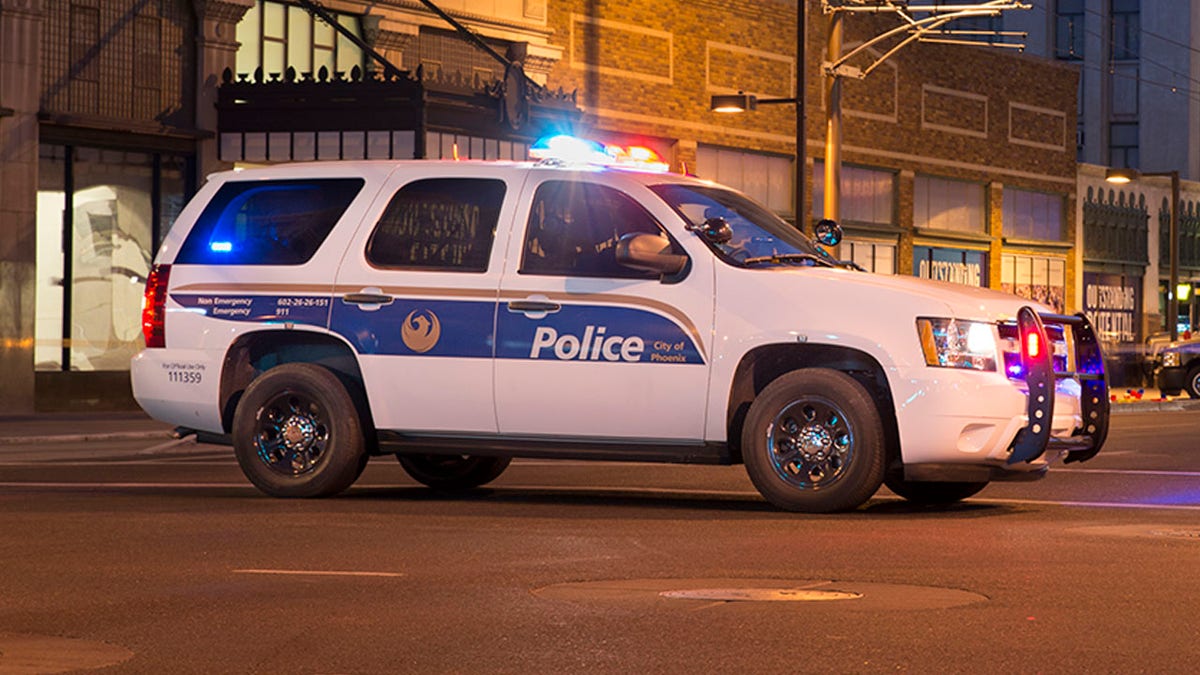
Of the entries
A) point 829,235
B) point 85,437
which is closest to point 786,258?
point 829,235

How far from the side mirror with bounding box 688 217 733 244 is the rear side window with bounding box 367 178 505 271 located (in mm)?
1322

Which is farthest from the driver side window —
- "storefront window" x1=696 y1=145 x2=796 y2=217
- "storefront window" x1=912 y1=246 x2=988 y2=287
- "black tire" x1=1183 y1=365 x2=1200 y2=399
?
"storefront window" x1=912 y1=246 x2=988 y2=287

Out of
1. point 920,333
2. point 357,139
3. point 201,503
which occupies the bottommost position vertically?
point 201,503

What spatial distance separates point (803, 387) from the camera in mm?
12281

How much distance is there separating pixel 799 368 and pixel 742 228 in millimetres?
1010

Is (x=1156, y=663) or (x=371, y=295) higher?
(x=371, y=295)

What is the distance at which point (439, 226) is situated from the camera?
43.7ft

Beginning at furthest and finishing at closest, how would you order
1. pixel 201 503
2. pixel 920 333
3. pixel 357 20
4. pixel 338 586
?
pixel 357 20, pixel 201 503, pixel 920 333, pixel 338 586

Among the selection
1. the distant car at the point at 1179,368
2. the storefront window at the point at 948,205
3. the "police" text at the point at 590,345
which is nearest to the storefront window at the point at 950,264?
the storefront window at the point at 948,205

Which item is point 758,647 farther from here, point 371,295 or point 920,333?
point 371,295

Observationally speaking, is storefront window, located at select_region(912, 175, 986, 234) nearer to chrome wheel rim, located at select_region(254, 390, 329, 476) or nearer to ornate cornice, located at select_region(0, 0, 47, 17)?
ornate cornice, located at select_region(0, 0, 47, 17)

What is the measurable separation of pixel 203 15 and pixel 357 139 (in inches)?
107

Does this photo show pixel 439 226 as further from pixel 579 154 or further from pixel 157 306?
pixel 157 306

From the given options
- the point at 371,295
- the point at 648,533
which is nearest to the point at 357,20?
the point at 371,295
